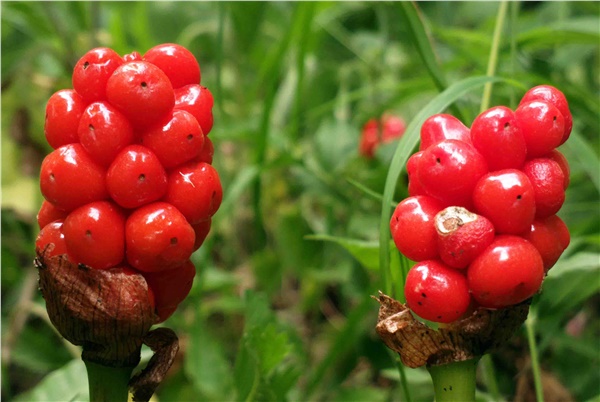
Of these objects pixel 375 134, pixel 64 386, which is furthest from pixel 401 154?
pixel 375 134

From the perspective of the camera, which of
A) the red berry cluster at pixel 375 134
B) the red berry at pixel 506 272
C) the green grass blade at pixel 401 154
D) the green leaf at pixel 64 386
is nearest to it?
the red berry at pixel 506 272

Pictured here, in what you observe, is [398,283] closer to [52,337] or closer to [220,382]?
[220,382]

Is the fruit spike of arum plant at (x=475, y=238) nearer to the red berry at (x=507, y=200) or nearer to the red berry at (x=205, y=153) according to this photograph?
the red berry at (x=507, y=200)

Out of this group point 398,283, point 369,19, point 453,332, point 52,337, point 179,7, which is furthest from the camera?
point 369,19

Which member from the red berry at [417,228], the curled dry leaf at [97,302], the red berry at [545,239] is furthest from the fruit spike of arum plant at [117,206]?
the red berry at [545,239]

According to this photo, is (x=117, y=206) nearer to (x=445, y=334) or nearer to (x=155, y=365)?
(x=155, y=365)

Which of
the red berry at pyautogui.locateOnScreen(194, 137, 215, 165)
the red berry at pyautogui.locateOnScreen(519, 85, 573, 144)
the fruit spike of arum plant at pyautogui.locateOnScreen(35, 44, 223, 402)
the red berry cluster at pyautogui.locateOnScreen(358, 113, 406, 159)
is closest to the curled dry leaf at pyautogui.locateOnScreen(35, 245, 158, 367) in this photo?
the fruit spike of arum plant at pyautogui.locateOnScreen(35, 44, 223, 402)

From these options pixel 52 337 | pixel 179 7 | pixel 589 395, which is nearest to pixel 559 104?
pixel 589 395
